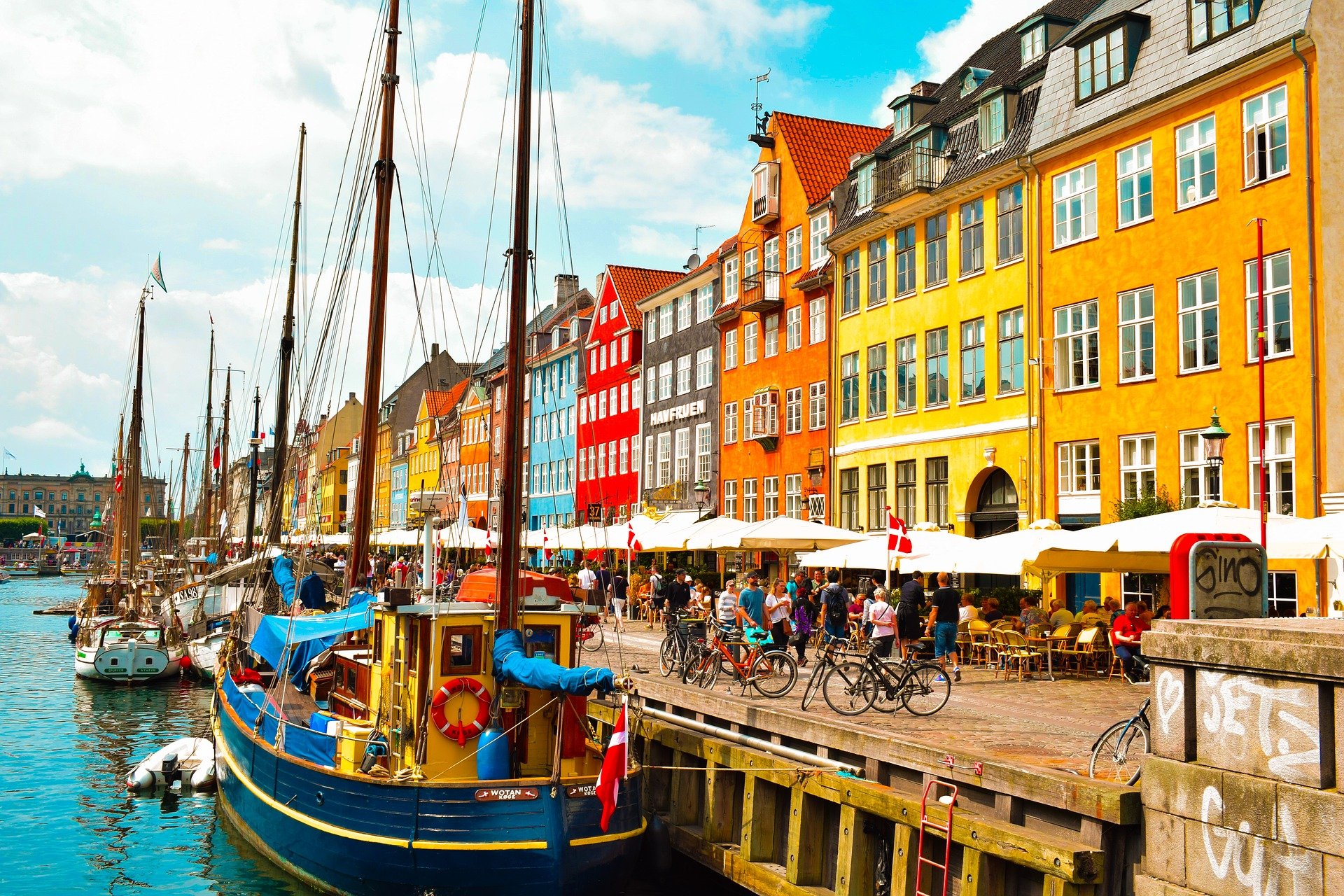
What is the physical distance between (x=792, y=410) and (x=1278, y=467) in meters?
20.2

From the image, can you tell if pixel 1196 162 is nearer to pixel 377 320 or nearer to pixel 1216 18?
pixel 1216 18

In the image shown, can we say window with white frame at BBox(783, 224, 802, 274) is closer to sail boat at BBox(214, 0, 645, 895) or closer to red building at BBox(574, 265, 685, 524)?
red building at BBox(574, 265, 685, 524)

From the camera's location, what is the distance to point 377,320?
24281 millimetres

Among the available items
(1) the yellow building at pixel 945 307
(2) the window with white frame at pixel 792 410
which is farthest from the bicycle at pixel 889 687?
(2) the window with white frame at pixel 792 410

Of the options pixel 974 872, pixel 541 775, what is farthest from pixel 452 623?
pixel 974 872

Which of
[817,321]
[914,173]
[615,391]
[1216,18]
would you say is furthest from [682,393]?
[1216,18]

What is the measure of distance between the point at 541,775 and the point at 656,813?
2.70 m

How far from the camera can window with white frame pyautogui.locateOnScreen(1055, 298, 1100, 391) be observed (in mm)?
29062

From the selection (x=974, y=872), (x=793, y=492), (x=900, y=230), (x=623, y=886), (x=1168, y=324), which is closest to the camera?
(x=974, y=872)

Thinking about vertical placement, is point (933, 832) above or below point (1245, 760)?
below

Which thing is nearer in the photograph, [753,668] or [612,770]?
[612,770]

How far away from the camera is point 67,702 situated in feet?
109

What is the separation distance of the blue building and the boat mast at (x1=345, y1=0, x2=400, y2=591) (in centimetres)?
4051

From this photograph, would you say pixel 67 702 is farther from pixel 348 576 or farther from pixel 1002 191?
pixel 1002 191
